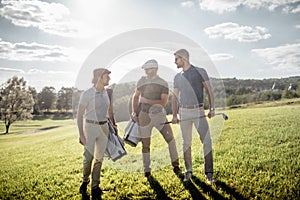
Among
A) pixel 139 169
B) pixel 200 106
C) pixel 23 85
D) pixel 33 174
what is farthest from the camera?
pixel 23 85

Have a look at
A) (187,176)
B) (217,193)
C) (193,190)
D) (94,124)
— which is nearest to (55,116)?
(94,124)

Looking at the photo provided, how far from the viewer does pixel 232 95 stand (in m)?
58.0

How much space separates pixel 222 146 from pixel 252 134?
2.11 meters

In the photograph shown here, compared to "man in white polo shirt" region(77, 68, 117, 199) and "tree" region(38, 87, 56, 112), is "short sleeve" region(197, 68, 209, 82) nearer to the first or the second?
"man in white polo shirt" region(77, 68, 117, 199)

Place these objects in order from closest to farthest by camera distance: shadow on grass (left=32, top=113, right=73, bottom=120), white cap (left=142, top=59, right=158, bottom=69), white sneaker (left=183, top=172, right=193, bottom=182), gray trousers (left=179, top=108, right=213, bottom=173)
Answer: gray trousers (left=179, top=108, right=213, bottom=173) < white sneaker (left=183, top=172, right=193, bottom=182) < white cap (left=142, top=59, right=158, bottom=69) < shadow on grass (left=32, top=113, right=73, bottom=120)

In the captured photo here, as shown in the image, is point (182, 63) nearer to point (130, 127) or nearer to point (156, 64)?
point (156, 64)

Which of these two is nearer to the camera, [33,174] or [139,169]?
[139,169]

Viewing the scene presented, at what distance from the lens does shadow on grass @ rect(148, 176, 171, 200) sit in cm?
466

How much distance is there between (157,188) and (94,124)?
1.77 meters

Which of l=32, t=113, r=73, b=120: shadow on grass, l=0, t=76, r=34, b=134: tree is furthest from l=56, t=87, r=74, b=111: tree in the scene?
l=0, t=76, r=34, b=134: tree

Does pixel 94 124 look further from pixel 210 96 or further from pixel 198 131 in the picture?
pixel 210 96

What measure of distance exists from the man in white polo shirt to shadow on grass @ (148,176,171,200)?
3.48ft

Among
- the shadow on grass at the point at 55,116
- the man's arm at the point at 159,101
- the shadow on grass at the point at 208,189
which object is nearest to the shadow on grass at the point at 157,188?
the shadow on grass at the point at 208,189

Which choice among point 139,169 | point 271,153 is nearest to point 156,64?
point 139,169
